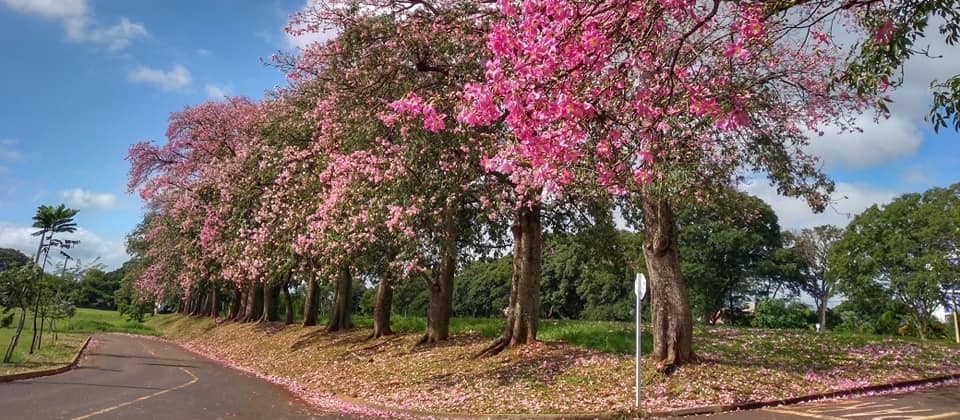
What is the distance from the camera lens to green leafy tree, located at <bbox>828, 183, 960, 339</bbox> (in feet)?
107

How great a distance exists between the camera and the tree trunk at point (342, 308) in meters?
25.4

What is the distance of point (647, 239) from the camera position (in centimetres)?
1262

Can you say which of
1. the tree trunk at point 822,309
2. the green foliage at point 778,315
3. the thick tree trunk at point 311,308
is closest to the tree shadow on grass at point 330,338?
the thick tree trunk at point 311,308

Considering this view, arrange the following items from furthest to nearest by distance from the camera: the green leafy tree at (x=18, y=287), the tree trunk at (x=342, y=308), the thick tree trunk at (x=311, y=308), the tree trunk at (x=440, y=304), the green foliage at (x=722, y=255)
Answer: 1. the green foliage at (x=722, y=255)
2. the thick tree trunk at (x=311, y=308)
3. the tree trunk at (x=342, y=308)
4. the tree trunk at (x=440, y=304)
5. the green leafy tree at (x=18, y=287)

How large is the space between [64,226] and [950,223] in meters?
41.8

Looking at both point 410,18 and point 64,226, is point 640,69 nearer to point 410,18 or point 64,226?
point 410,18

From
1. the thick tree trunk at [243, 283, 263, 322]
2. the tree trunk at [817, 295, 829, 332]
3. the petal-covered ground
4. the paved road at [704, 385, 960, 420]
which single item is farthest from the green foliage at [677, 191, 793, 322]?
the paved road at [704, 385, 960, 420]

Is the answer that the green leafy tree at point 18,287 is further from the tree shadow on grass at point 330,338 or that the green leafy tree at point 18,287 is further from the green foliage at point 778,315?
the green foliage at point 778,315

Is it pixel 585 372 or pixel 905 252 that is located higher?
pixel 905 252

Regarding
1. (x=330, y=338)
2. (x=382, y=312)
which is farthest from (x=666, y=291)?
(x=330, y=338)

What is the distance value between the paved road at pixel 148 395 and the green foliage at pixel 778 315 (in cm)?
3529

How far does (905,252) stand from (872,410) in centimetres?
3102

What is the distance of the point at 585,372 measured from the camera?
12.6 m

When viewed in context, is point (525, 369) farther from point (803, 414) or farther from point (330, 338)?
point (330, 338)
